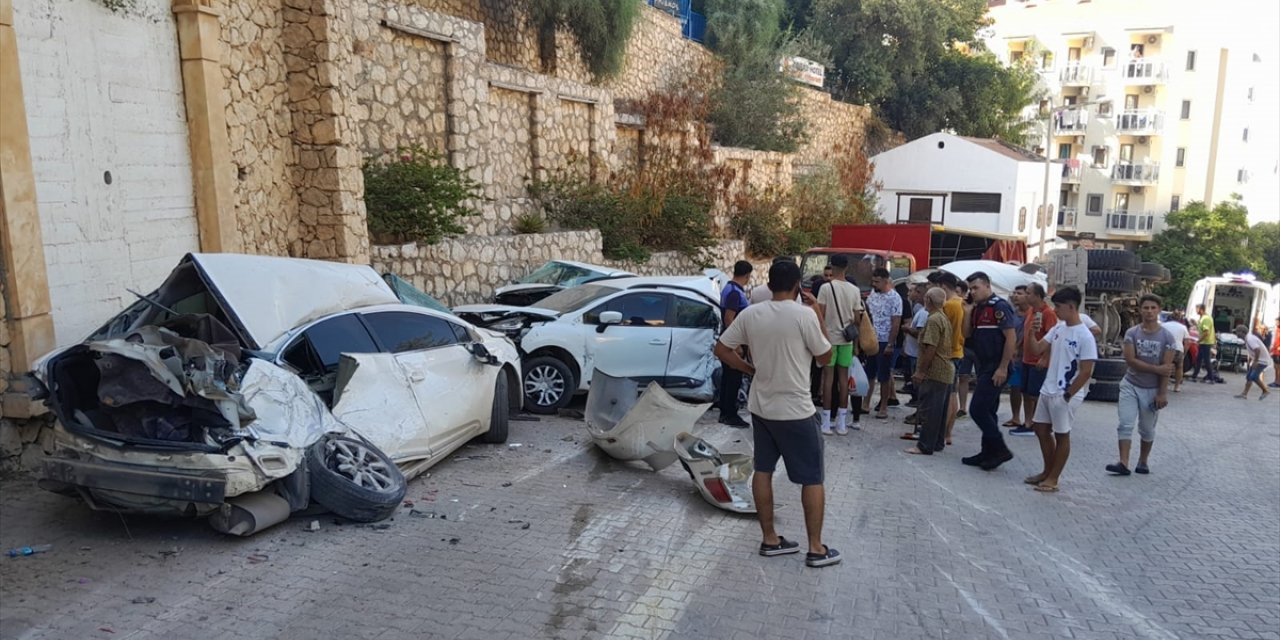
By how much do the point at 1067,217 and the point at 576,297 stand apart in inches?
2176

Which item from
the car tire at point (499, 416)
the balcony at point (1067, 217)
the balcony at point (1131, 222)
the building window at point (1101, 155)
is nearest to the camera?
the car tire at point (499, 416)

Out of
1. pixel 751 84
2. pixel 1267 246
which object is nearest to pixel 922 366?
pixel 751 84

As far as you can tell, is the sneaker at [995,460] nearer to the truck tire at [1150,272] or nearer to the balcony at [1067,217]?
the truck tire at [1150,272]

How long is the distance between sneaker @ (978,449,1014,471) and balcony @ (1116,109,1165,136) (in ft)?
182

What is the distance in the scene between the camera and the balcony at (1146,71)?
54275 millimetres

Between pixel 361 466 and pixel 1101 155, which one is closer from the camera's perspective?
pixel 361 466

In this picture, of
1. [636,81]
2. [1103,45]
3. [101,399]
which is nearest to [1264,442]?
[101,399]

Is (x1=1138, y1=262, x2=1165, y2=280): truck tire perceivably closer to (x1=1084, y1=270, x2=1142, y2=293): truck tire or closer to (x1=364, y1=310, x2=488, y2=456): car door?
(x1=1084, y1=270, x2=1142, y2=293): truck tire

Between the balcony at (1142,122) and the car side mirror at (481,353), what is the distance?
58.3 m

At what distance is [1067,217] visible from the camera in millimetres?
57438

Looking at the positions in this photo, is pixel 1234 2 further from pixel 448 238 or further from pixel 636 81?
pixel 448 238

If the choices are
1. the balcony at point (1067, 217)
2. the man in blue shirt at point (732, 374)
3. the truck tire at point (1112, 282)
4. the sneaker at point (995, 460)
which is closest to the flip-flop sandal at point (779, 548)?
the sneaker at point (995, 460)

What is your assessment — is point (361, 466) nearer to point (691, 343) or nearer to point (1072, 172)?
point (691, 343)

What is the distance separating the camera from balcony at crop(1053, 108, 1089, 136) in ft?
180
